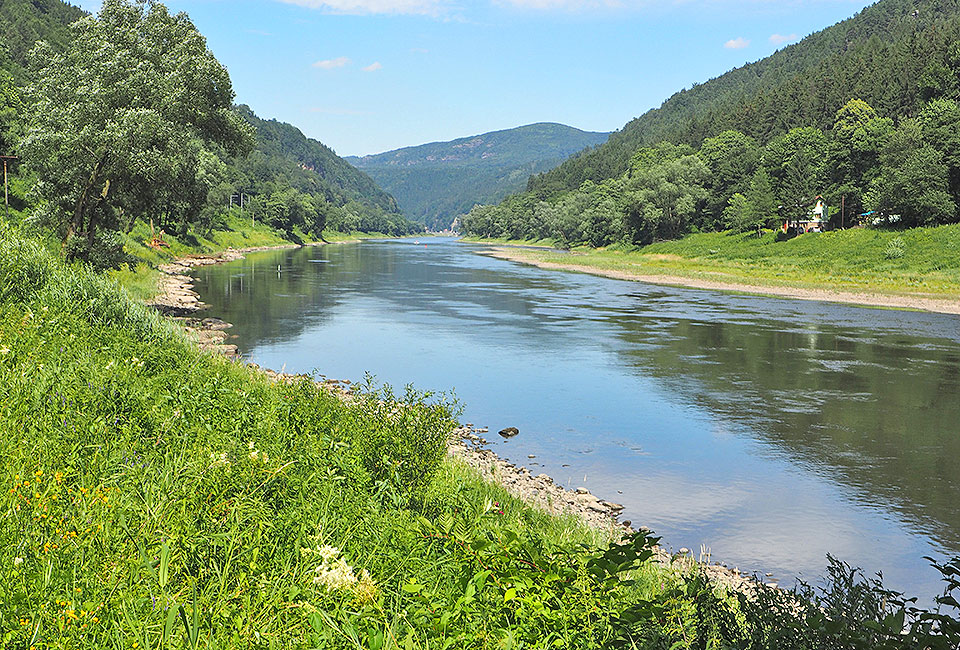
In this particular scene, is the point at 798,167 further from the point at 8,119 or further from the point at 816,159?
the point at 8,119

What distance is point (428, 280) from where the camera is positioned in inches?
2697

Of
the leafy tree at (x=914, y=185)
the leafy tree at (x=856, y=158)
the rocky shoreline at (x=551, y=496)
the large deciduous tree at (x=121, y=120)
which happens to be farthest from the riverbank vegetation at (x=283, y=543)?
the leafy tree at (x=856, y=158)

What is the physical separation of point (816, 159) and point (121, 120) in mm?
91991

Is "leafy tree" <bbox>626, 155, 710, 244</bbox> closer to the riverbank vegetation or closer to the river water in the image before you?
the river water

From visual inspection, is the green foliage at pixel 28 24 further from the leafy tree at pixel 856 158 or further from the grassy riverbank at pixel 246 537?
the grassy riverbank at pixel 246 537

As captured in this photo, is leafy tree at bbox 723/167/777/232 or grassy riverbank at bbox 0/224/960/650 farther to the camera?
leafy tree at bbox 723/167/777/232

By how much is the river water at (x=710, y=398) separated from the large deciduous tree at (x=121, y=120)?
23.8 ft

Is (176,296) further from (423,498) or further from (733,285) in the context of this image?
(733,285)

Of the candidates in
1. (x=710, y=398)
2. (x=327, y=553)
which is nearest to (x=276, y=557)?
(x=327, y=553)

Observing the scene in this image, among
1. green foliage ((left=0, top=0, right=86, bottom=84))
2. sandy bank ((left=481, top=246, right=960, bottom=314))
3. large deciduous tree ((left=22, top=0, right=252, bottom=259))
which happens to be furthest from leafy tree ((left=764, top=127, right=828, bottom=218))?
green foliage ((left=0, top=0, right=86, bottom=84))

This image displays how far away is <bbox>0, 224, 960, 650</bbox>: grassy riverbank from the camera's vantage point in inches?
181

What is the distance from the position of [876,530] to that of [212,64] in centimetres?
3163

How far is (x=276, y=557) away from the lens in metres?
5.66

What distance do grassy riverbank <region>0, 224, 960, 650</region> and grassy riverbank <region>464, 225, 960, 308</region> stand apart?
49.3 metres
